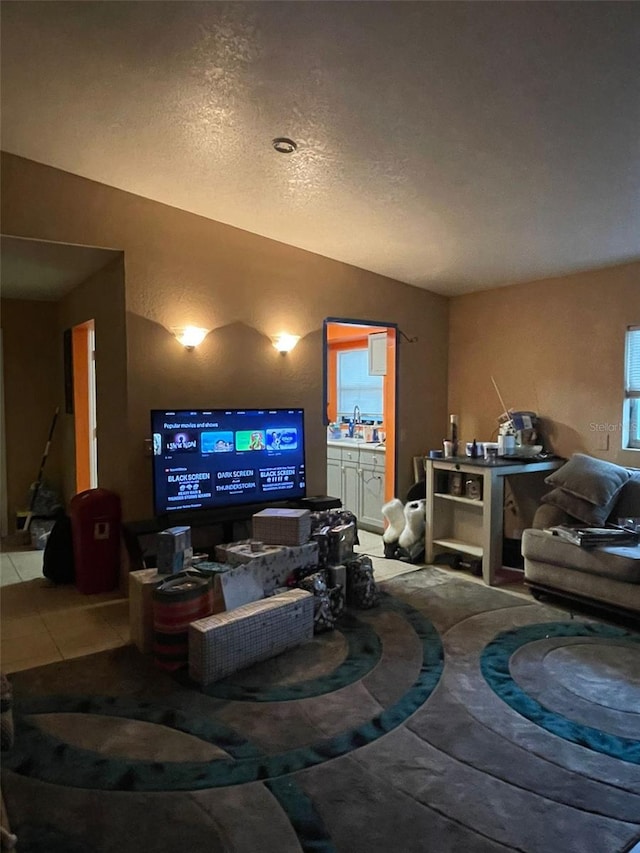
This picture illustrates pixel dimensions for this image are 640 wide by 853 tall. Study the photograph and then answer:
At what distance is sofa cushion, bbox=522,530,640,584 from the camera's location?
10.6ft

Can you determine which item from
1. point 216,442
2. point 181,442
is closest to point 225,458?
point 216,442

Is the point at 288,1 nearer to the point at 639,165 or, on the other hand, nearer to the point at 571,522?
the point at 639,165

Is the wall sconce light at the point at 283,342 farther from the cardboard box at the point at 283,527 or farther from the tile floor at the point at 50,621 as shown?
the tile floor at the point at 50,621

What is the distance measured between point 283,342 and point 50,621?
8.17ft

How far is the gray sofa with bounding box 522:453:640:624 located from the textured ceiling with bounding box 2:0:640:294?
1.55 metres

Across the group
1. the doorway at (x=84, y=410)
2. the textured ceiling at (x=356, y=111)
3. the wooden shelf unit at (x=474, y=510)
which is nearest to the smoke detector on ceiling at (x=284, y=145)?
the textured ceiling at (x=356, y=111)

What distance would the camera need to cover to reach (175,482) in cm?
372

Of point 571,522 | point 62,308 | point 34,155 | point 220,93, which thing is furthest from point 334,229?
point 62,308

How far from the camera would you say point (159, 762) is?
6.87ft

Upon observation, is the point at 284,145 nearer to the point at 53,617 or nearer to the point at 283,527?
the point at 283,527

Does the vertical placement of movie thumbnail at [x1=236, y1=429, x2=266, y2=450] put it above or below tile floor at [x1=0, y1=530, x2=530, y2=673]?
above

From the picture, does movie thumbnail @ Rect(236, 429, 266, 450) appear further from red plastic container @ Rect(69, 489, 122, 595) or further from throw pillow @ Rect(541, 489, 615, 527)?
throw pillow @ Rect(541, 489, 615, 527)

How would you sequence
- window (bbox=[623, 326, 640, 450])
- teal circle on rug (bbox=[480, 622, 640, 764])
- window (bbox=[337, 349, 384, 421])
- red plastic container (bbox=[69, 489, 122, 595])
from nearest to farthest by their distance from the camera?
teal circle on rug (bbox=[480, 622, 640, 764]) < red plastic container (bbox=[69, 489, 122, 595]) < window (bbox=[623, 326, 640, 450]) < window (bbox=[337, 349, 384, 421])

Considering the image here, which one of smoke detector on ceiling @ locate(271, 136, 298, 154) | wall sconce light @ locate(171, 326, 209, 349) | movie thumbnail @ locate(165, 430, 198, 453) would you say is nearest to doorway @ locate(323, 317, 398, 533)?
wall sconce light @ locate(171, 326, 209, 349)
